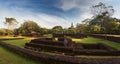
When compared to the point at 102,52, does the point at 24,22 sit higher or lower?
higher

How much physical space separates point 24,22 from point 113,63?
66395 mm

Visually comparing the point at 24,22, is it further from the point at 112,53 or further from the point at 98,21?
the point at 112,53

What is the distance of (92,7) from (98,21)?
8.27 metres

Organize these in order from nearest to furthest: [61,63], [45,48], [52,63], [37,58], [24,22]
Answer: [61,63]
[52,63]
[37,58]
[45,48]
[24,22]

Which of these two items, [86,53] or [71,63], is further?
[86,53]

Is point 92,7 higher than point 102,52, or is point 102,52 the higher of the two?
point 92,7

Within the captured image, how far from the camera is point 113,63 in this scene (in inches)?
206

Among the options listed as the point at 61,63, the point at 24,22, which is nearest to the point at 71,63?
the point at 61,63

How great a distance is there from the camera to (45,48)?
1462 cm

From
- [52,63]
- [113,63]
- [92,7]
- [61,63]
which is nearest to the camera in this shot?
[113,63]

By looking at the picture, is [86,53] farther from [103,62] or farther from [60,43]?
[103,62]

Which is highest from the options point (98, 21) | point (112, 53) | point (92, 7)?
point (92, 7)

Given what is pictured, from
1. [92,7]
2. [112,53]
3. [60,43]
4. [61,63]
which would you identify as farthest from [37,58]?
[92,7]

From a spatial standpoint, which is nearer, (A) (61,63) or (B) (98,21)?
(A) (61,63)
